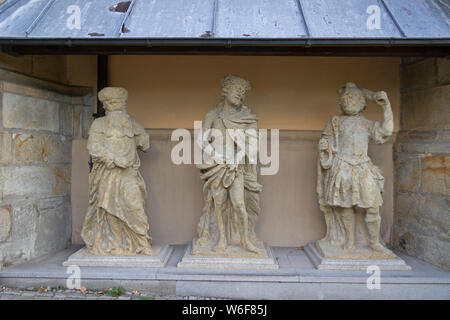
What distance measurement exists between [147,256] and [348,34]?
3.24 meters

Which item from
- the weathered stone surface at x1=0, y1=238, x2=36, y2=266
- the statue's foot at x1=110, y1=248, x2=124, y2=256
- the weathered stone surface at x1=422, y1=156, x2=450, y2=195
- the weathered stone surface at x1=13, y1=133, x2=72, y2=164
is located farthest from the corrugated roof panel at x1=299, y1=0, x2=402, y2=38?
the weathered stone surface at x1=0, y1=238, x2=36, y2=266

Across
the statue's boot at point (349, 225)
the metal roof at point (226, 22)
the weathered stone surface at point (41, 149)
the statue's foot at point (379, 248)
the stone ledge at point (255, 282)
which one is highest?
the metal roof at point (226, 22)

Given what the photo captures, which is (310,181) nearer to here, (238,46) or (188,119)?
(188,119)

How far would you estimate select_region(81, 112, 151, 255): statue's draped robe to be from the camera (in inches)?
166

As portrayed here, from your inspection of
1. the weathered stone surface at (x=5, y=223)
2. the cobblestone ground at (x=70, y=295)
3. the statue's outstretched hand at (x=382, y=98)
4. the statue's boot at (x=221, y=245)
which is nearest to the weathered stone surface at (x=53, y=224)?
the weathered stone surface at (x=5, y=223)

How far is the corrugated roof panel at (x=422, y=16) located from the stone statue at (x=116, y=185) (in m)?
3.08

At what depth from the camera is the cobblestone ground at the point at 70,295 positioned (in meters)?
3.85

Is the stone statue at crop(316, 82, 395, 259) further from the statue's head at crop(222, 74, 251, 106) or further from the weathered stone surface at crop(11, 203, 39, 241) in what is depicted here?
the weathered stone surface at crop(11, 203, 39, 241)

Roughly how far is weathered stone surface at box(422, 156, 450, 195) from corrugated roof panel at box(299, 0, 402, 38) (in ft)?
5.43

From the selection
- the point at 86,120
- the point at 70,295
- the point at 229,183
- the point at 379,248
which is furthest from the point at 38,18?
the point at 379,248

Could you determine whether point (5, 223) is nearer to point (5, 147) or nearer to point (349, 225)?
point (5, 147)

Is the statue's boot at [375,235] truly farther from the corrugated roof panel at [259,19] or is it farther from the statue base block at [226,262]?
the corrugated roof panel at [259,19]

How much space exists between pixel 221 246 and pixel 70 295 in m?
1.71

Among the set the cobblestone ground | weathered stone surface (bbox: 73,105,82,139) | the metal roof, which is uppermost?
the metal roof
